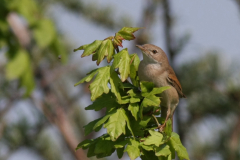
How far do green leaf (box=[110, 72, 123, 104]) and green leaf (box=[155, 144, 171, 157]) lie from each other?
415mm

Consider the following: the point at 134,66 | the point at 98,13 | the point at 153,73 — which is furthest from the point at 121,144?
the point at 98,13

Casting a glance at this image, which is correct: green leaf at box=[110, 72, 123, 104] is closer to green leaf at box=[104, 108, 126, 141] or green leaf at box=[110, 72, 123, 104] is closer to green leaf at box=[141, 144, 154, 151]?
green leaf at box=[104, 108, 126, 141]

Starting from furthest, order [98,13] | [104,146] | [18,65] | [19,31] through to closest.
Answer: [98,13] < [19,31] < [18,65] < [104,146]

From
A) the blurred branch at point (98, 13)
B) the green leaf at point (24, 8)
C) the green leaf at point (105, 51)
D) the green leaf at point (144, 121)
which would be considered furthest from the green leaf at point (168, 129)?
the blurred branch at point (98, 13)

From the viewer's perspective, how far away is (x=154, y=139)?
2797 millimetres

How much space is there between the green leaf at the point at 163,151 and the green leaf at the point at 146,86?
1.38ft

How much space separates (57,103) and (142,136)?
4.32 m

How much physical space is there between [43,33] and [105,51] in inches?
91.8

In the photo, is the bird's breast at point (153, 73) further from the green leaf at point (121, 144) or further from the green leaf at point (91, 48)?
the green leaf at point (121, 144)

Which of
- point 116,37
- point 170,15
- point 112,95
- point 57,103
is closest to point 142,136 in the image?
point 112,95

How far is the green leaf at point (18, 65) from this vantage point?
5.14 meters

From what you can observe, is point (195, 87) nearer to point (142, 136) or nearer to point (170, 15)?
point (170, 15)

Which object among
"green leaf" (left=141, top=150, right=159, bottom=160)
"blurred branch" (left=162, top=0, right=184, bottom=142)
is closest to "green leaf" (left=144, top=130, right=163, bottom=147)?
"green leaf" (left=141, top=150, right=159, bottom=160)

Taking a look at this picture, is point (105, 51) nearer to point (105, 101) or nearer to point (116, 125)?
point (105, 101)
